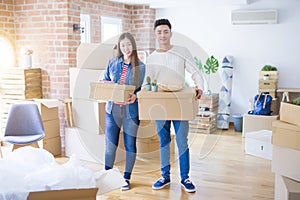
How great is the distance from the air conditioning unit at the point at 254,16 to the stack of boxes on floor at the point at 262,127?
0.78 meters

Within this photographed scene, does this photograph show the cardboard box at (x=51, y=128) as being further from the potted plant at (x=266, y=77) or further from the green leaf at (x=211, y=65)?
the potted plant at (x=266, y=77)

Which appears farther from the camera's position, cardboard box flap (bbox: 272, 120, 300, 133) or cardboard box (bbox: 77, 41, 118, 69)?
cardboard box (bbox: 77, 41, 118, 69)

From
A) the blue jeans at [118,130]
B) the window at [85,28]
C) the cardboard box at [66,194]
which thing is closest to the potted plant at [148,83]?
the blue jeans at [118,130]

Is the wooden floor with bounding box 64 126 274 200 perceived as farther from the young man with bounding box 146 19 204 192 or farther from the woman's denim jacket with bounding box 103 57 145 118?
the woman's denim jacket with bounding box 103 57 145 118

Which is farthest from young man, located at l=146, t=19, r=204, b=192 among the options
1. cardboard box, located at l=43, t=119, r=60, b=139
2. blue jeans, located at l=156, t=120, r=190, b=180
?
cardboard box, located at l=43, t=119, r=60, b=139

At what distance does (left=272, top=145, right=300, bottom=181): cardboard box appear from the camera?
2.36 m

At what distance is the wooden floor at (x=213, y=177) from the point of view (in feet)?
9.71

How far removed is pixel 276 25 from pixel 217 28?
89cm

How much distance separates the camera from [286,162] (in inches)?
94.6

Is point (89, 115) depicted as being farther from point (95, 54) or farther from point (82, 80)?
point (95, 54)

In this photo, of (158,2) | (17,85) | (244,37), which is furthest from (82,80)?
(244,37)

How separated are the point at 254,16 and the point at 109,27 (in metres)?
2.21

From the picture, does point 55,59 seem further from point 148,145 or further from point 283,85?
point 283,85

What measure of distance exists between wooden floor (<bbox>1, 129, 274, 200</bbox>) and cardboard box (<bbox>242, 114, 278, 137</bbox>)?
0.28 m
